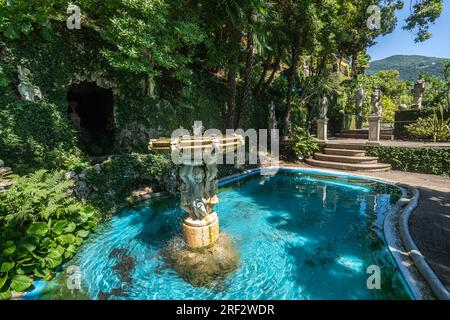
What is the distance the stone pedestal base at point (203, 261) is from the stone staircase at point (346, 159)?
34.6 feet

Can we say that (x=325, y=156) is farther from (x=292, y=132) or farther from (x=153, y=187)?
(x=153, y=187)

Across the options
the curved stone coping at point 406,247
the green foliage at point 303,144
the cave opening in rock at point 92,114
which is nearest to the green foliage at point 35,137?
the cave opening in rock at point 92,114

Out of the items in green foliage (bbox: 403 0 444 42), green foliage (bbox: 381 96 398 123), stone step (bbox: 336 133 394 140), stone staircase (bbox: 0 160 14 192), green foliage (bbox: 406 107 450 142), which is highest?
green foliage (bbox: 403 0 444 42)

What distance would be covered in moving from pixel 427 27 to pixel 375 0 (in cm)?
505

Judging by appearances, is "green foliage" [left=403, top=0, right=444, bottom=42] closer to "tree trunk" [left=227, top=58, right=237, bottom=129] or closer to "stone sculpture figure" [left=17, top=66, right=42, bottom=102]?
"tree trunk" [left=227, top=58, right=237, bottom=129]

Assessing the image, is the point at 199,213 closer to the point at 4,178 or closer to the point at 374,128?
the point at 4,178

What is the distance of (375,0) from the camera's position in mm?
19609

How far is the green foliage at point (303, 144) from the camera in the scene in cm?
1625

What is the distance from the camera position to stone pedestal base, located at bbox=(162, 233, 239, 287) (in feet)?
16.3

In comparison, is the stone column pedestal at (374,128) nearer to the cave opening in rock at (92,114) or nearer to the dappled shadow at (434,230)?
the dappled shadow at (434,230)

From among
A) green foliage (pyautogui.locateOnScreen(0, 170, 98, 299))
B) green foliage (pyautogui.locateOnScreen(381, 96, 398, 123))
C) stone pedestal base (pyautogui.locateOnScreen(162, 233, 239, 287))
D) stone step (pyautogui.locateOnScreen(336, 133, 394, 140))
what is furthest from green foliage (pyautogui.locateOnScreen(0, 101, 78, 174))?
green foliage (pyautogui.locateOnScreen(381, 96, 398, 123))

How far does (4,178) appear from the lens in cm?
667

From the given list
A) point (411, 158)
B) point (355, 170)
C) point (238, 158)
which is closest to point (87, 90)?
point (238, 158)

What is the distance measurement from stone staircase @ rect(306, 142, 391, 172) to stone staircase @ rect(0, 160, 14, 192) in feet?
48.2
